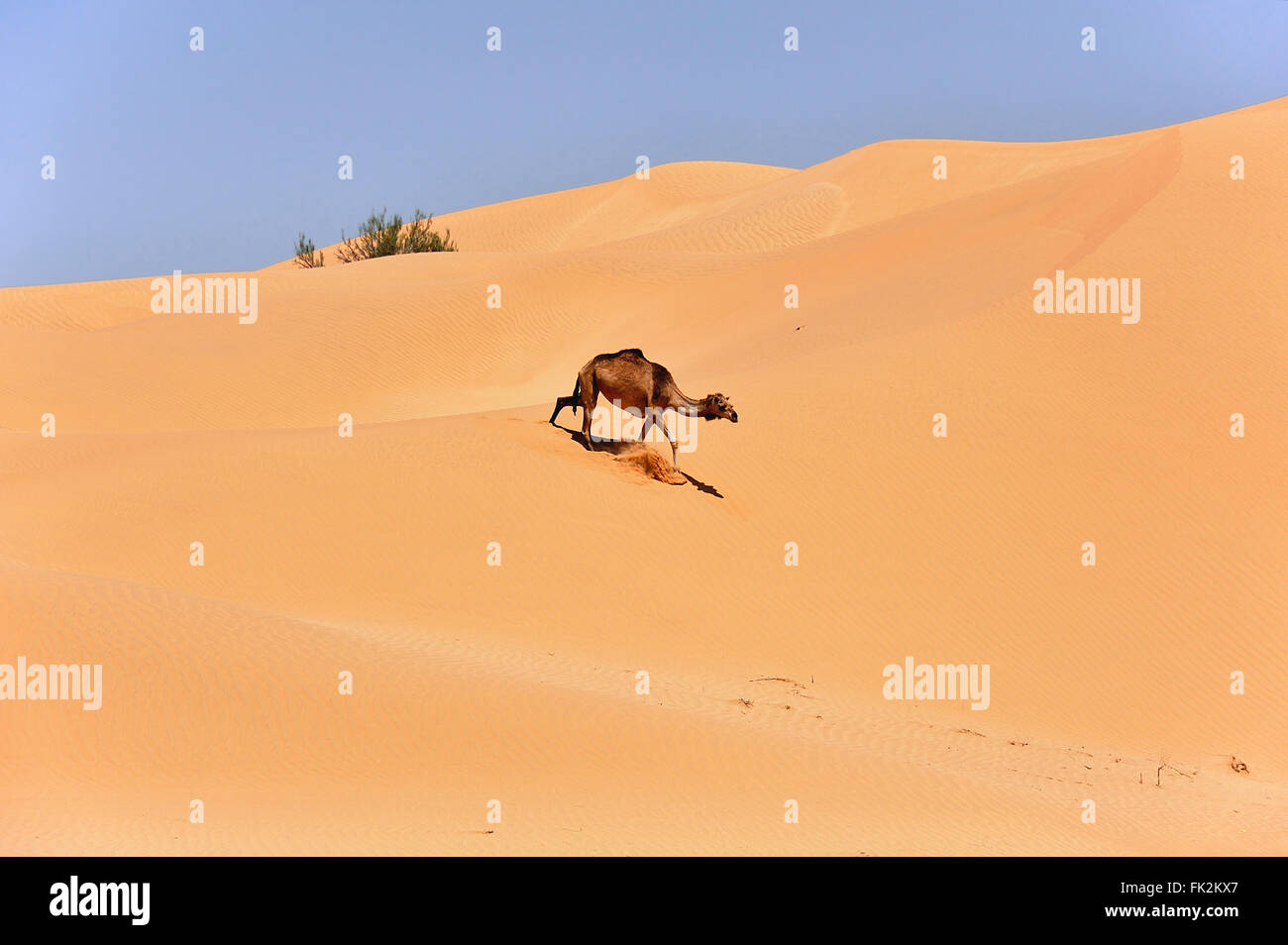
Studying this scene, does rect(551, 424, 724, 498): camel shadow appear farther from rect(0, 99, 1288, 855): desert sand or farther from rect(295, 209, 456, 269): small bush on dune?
rect(295, 209, 456, 269): small bush on dune

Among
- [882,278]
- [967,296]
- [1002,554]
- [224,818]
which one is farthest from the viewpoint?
[882,278]

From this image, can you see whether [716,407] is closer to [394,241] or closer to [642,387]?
[642,387]

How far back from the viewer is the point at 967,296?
940 inches

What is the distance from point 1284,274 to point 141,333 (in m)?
28.1

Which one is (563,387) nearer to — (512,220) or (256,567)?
(256,567)

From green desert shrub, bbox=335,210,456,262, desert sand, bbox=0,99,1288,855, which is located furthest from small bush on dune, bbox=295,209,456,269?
desert sand, bbox=0,99,1288,855

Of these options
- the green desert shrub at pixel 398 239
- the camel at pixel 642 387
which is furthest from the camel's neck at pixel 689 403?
the green desert shrub at pixel 398 239

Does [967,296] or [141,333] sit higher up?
[141,333]

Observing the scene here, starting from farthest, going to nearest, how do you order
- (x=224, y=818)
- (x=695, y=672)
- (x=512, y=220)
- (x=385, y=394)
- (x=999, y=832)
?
(x=512, y=220) < (x=385, y=394) < (x=695, y=672) < (x=999, y=832) < (x=224, y=818)

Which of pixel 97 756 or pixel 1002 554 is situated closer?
pixel 97 756

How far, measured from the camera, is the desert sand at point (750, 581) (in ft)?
29.2

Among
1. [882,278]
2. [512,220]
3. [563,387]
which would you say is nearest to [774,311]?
[882,278]

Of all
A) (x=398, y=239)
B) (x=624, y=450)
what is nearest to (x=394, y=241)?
(x=398, y=239)

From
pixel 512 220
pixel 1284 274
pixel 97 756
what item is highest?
pixel 512 220
